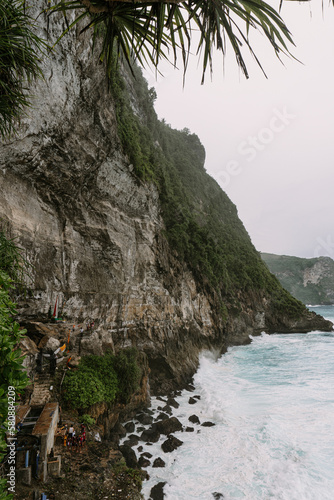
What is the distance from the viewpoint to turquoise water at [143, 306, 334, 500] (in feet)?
28.3

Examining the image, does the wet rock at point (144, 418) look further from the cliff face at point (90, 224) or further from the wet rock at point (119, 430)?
the cliff face at point (90, 224)

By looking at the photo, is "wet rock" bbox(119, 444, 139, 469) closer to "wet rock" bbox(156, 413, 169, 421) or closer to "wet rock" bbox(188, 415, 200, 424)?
"wet rock" bbox(156, 413, 169, 421)

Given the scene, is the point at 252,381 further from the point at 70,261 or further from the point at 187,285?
the point at 70,261

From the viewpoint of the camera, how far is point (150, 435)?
11.6 metres

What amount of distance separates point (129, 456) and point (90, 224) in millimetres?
11422

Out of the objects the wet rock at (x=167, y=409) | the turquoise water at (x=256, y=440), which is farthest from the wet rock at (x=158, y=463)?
the wet rock at (x=167, y=409)

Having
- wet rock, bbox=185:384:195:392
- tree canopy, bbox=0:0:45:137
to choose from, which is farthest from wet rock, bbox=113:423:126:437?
tree canopy, bbox=0:0:45:137

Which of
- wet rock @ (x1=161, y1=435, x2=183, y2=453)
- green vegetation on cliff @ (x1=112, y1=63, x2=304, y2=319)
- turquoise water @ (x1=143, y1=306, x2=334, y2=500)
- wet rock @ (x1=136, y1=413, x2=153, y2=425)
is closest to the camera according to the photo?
turquoise water @ (x1=143, y1=306, x2=334, y2=500)

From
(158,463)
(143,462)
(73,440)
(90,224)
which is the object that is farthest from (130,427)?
(90,224)

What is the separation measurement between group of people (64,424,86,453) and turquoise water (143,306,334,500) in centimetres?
278

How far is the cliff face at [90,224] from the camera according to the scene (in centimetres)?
1104

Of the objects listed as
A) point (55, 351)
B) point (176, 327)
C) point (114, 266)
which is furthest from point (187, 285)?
point (55, 351)

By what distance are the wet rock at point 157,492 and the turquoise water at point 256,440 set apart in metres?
0.16

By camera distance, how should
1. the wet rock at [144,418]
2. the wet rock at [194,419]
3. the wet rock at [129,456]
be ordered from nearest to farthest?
1. the wet rock at [129,456]
2. the wet rock at [144,418]
3. the wet rock at [194,419]
